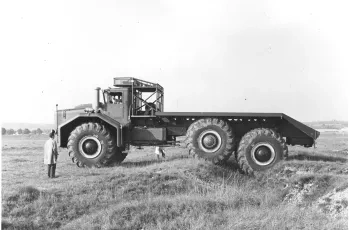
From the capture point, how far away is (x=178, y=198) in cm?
798

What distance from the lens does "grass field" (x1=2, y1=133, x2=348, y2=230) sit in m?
6.85

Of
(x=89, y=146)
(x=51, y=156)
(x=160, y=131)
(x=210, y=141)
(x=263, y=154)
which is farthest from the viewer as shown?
(x=160, y=131)

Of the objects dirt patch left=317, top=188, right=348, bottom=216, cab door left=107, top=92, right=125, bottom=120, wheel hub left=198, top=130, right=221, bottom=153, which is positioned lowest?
dirt patch left=317, top=188, right=348, bottom=216

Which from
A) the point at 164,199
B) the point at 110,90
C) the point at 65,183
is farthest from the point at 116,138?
the point at 164,199

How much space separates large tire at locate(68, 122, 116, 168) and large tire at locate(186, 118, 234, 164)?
3068mm

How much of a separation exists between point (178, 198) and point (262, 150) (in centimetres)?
430

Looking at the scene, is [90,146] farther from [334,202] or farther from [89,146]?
[334,202]

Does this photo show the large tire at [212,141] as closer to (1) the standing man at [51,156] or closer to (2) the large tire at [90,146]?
(2) the large tire at [90,146]

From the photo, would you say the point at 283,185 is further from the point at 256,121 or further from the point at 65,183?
the point at 65,183

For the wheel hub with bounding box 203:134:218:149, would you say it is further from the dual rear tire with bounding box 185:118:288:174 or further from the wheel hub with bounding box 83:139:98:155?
the wheel hub with bounding box 83:139:98:155

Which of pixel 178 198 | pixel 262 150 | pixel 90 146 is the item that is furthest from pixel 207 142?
pixel 90 146

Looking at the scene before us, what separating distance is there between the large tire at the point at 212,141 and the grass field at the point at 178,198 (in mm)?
392

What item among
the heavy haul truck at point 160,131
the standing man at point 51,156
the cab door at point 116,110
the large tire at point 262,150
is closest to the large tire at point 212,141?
the heavy haul truck at point 160,131

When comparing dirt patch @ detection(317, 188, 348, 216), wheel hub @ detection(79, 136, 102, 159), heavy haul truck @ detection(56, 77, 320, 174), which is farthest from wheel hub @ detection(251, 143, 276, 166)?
wheel hub @ detection(79, 136, 102, 159)
